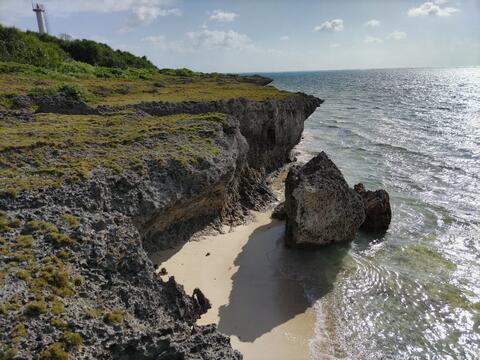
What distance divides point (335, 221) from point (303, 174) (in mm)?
3321

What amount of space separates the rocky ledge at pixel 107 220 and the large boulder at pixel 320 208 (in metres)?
4.46

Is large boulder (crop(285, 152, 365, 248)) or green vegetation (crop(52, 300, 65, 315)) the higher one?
green vegetation (crop(52, 300, 65, 315))

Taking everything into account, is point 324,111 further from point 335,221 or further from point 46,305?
point 46,305

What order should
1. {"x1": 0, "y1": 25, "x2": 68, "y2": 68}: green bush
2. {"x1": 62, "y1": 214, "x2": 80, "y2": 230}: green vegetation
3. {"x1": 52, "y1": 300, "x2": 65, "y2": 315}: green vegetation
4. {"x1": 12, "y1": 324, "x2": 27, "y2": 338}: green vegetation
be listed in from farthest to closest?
{"x1": 0, "y1": 25, "x2": 68, "y2": 68}: green bush < {"x1": 62, "y1": 214, "x2": 80, "y2": 230}: green vegetation < {"x1": 52, "y1": 300, "x2": 65, "y2": 315}: green vegetation < {"x1": 12, "y1": 324, "x2": 27, "y2": 338}: green vegetation

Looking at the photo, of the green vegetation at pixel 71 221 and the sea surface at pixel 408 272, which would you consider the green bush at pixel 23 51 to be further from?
the green vegetation at pixel 71 221

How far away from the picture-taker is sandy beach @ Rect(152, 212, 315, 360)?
15.1 metres

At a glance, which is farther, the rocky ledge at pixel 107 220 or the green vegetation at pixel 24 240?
the green vegetation at pixel 24 240

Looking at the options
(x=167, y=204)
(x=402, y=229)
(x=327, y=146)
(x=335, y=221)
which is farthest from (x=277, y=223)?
(x=327, y=146)

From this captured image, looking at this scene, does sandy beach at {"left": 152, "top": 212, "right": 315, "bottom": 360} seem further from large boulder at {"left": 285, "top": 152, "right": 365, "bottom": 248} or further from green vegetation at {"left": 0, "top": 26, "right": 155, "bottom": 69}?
green vegetation at {"left": 0, "top": 26, "right": 155, "bottom": 69}

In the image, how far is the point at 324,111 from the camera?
84.4 meters

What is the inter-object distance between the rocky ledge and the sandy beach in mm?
1601

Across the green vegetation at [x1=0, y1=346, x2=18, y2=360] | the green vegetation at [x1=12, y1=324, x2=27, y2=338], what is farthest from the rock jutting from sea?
the green vegetation at [x1=0, y1=346, x2=18, y2=360]

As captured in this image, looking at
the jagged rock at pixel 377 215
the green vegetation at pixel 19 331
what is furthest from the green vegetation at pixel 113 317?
the jagged rock at pixel 377 215

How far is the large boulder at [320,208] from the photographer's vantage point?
70.3 feet
